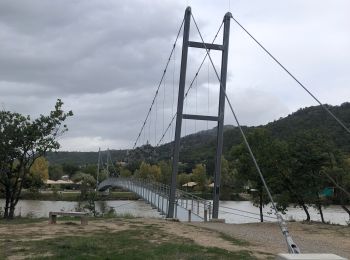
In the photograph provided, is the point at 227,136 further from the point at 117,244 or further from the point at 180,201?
the point at 117,244

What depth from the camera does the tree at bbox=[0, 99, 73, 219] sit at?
1750 centimetres

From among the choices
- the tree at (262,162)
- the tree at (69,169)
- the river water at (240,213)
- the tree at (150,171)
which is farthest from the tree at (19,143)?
the tree at (69,169)

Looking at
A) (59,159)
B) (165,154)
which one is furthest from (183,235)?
(59,159)

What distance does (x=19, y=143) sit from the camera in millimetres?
17688

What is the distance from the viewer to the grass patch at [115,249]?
7012mm

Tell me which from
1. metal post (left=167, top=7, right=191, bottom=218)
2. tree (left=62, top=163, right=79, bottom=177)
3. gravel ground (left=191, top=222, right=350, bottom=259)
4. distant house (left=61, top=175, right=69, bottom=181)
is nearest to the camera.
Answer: gravel ground (left=191, top=222, right=350, bottom=259)

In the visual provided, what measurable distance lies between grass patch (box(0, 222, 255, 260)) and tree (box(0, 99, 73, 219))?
29.6 ft

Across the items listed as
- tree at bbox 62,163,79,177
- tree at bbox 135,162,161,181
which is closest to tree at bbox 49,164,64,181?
tree at bbox 62,163,79,177

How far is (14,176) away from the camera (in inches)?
726

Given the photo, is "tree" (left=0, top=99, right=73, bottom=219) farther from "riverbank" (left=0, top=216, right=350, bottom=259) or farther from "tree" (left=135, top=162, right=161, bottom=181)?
"tree" (left=135, top=162, right=161, bottom=181)

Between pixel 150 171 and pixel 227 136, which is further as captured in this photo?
pixel 150 171

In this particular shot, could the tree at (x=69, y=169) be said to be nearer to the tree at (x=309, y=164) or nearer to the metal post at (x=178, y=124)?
the metal post at (x=178, y=124)

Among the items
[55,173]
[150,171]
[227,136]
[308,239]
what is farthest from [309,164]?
[55,173]

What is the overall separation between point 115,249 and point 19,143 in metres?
11.0
